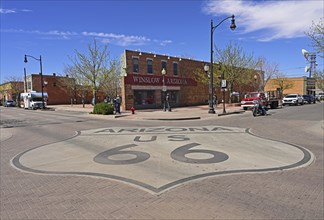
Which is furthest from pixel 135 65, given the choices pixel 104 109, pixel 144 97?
pixel 104 109

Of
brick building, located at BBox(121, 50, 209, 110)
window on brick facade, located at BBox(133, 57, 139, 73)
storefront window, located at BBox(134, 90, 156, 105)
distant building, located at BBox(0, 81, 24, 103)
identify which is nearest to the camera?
brick building, located at BBox(121, 50, 209, 110)

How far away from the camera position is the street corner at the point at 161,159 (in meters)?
5.60

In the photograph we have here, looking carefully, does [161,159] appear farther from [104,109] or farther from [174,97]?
[174,97]

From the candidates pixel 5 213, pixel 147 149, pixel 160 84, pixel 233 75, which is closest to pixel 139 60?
pixel 160 84

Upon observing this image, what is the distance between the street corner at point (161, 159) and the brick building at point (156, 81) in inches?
658

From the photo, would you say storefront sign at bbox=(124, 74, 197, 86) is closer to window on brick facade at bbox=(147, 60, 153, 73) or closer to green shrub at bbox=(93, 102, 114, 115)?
window on brick facade at bbox=(147, 60, 153, 73)

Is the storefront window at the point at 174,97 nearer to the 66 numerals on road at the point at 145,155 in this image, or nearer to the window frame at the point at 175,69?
the window frame at the point at 175,69

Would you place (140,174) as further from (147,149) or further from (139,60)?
(139,60)

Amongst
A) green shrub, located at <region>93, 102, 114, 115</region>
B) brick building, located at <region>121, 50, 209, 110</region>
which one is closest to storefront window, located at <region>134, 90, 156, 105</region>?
brick building, located at <region>121, 50, 209, 110</region>

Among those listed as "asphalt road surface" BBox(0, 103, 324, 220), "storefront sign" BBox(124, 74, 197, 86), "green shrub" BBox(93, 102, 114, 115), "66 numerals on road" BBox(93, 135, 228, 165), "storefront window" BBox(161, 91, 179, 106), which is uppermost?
"storefront sign" BBox(124, 74, 197, 86)

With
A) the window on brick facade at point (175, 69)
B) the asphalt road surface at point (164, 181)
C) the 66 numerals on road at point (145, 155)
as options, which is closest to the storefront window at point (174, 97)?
the window on brick facade at point (175, 69)

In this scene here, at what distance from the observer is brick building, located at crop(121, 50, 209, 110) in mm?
27547

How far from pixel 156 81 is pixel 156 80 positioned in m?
0.13

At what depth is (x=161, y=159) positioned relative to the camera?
689 centimetres
